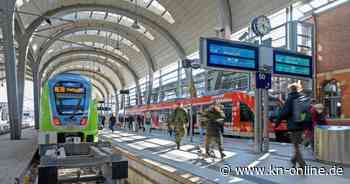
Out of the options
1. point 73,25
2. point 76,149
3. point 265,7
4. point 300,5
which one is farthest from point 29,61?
point 76,149

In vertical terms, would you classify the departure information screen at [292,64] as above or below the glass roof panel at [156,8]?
below

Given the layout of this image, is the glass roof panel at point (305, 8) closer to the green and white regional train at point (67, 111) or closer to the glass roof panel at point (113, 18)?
the green and white regional train at point (67, 111)

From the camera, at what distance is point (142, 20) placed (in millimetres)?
38906

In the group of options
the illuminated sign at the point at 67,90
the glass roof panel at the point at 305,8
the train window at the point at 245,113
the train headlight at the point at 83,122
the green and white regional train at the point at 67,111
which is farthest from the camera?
the glass roof panel at the point at 305,8

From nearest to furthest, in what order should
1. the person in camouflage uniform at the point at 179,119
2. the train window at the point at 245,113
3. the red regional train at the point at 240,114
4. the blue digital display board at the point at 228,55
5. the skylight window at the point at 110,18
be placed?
the blue digital display board at the point at 228,55 < the person in camouflage uniform at the point at 179,119 < the red regional train at the point at 240,114 < the train window at the point at 245,113 < the skylight window at the point at 110,18

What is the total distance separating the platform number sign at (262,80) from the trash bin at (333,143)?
109 inches

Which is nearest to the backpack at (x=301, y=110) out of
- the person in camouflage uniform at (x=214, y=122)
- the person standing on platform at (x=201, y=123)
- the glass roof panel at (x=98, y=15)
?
the person in camouflage uniform at (x=214, y=122)

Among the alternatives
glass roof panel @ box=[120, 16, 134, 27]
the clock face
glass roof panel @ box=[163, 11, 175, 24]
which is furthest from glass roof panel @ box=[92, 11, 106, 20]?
the clock face

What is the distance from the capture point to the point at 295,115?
7074 mm

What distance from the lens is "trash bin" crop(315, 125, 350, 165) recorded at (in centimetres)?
827

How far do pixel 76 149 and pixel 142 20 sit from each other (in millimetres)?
30947

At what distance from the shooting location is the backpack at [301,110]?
698 centimetres

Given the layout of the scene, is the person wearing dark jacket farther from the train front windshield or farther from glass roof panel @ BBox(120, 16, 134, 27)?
glass roof panel @ BBox(120, 16, 134, 27)

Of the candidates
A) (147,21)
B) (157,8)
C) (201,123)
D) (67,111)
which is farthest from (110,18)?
(67,111)
